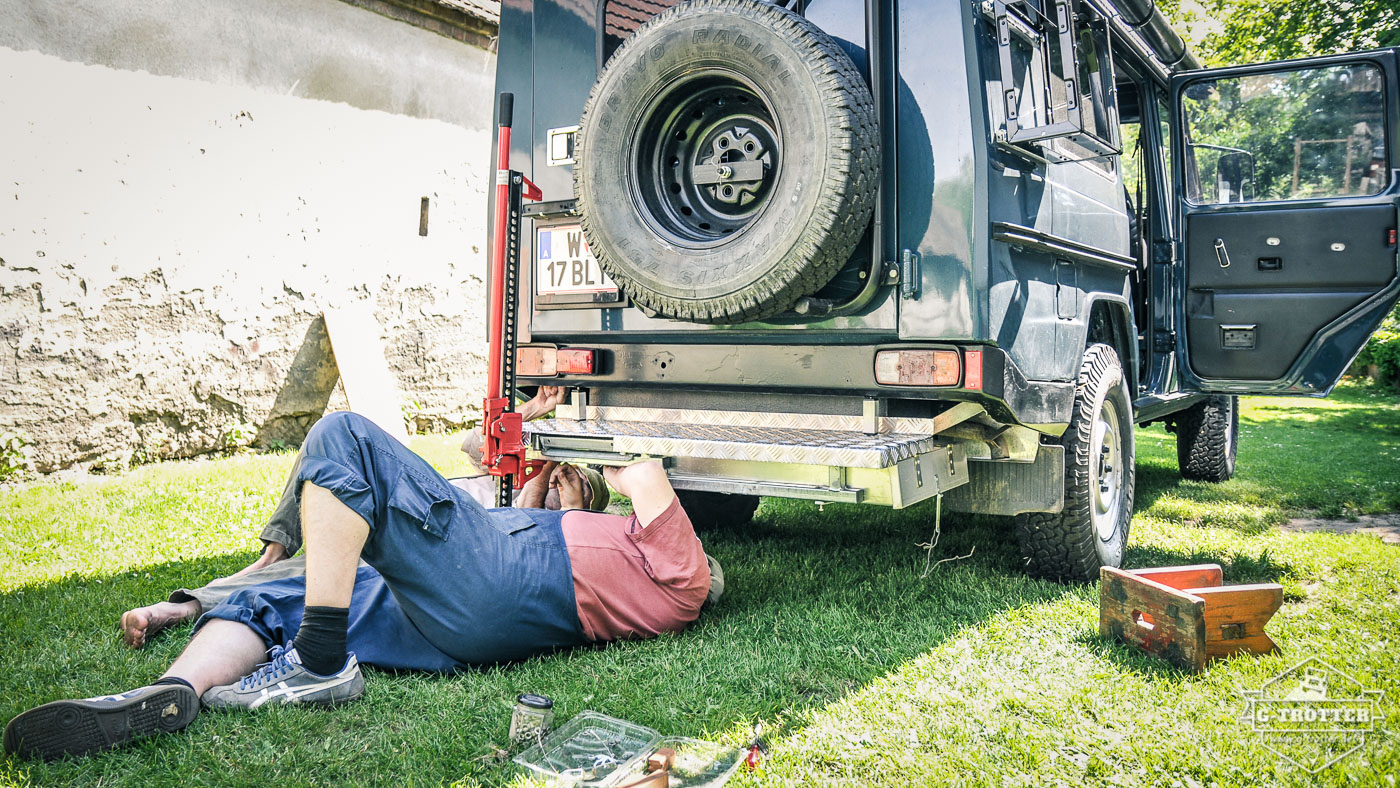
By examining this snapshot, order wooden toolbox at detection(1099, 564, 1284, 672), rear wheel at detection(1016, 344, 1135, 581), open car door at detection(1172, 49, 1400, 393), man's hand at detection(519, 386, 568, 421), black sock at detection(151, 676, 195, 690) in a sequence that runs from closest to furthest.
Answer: black sock at detection(151, 676, 195, 690) → wooden toolbox at detection(1099, 564, 1284, 672) → rear wheel at detection(1016, 344, 1135, 581) → man's hand at detection(519, 386, 568, 421) → open car door at detection(1172, 49, 1400, 393)

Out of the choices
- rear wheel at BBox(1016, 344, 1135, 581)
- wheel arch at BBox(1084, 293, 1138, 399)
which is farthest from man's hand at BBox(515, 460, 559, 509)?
wheel arch at BBox(1084, 293, 1138, 399)

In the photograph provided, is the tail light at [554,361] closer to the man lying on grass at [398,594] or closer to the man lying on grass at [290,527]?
the man lying on grass at [290,527]

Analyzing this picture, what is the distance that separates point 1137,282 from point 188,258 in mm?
5868

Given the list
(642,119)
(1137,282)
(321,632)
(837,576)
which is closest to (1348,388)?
(1137,282)

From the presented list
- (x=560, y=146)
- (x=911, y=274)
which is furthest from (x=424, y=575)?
(x=560, y=146)

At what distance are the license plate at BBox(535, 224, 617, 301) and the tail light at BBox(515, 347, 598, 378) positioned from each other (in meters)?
0.22

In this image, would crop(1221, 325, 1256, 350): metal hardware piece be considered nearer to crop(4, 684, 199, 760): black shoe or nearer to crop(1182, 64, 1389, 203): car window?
crop(1182, 64, 1389, 203): car window

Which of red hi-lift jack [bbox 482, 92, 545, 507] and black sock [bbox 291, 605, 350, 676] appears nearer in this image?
black sock [bbox 291, 605, 350, 676]

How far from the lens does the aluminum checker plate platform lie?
9.36ft

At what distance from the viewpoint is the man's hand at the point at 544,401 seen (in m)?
3.88

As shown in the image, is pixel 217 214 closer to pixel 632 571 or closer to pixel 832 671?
pixel 632 571

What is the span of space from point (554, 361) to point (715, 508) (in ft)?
4.45

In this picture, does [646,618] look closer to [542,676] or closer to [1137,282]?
[542,676]

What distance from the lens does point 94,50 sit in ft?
18.7
